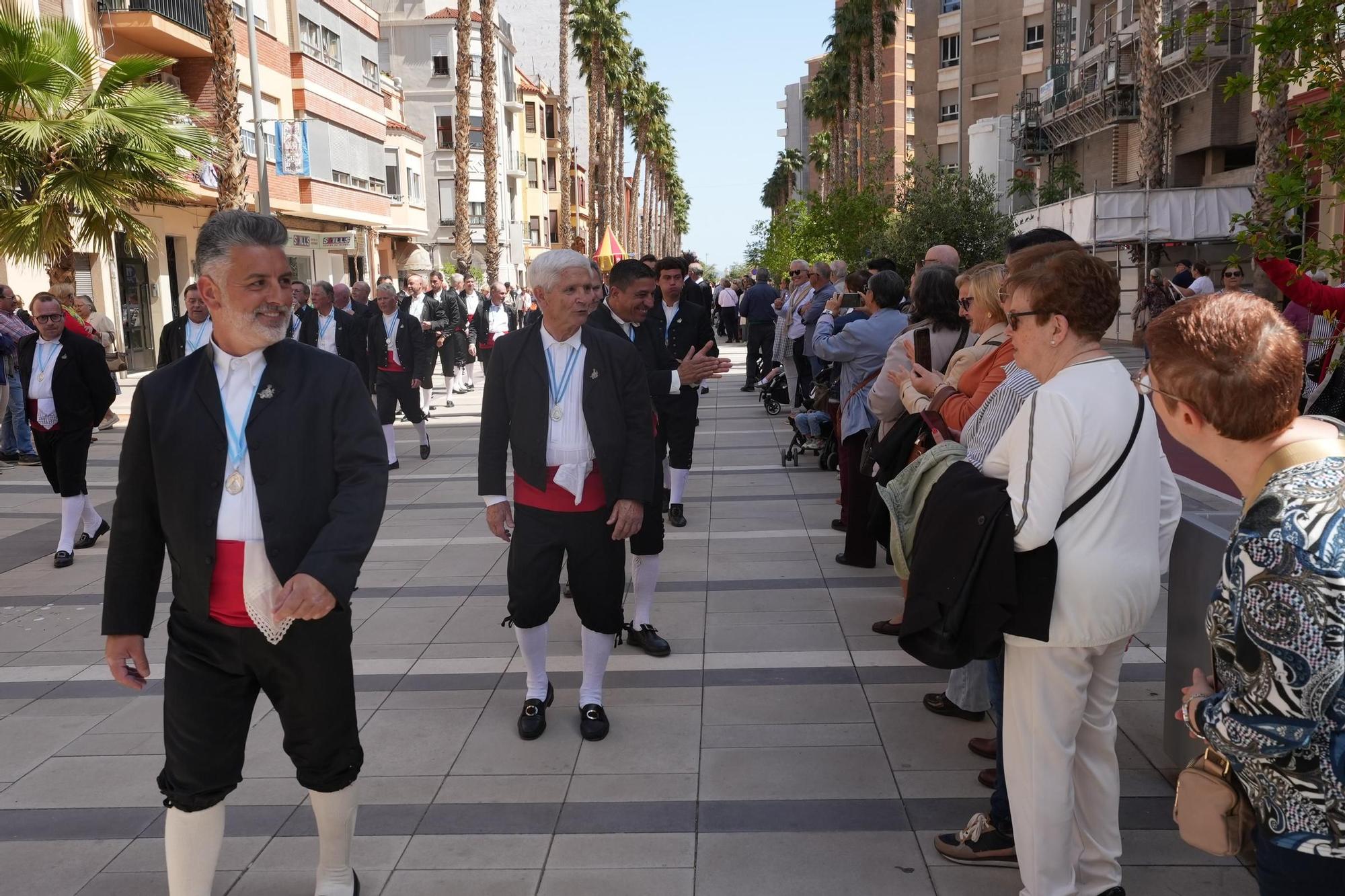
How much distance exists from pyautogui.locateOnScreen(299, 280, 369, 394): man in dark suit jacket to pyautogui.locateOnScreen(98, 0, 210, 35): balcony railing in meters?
11.7

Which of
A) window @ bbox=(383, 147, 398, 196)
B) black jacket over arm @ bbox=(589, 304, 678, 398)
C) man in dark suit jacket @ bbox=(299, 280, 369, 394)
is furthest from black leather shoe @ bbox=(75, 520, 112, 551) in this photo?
window @ bbox=(383, 147, 398, 196)

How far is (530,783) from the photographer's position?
14.1ft

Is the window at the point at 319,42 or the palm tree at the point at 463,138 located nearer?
the palm tree at the point at 463,138

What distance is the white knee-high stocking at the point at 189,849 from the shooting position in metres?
3.08

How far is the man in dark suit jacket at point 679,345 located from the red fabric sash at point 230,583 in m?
5.00

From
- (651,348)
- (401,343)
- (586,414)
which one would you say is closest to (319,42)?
(401,343)

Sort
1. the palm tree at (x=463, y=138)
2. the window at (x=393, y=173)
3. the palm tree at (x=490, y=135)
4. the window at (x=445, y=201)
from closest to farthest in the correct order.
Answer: the palm tree at (x=463, y=138), the palm tree at (x=490, y=135), the window at (x=393, y=173), the window at (x=445, y=201)

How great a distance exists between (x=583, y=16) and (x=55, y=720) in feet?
163

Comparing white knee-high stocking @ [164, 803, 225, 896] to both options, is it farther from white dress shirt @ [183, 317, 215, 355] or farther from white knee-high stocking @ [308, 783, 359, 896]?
white dress shirt @ [183, 317, 215, 355]

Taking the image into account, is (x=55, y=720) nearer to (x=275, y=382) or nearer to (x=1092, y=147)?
(x=275, y=382)

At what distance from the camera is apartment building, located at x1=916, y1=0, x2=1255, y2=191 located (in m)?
26.1

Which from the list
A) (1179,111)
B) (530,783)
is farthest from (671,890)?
(1179,111)

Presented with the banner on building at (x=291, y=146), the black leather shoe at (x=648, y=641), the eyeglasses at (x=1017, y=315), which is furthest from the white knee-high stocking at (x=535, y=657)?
the banner on building at (x=291, y=146)

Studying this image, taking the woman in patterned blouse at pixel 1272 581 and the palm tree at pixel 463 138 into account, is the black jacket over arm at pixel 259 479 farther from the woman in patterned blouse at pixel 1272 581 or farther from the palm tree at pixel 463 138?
the palm tree at pixel 463 138
